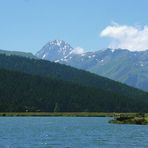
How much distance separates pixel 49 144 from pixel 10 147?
30.2ft

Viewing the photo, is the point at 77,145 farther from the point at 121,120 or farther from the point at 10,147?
the point at 121,120

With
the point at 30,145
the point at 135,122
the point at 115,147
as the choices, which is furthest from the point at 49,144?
the point at 135,122

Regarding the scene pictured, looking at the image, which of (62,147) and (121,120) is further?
(121,120)

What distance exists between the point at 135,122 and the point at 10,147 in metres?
102

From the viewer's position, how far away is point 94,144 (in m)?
91.2

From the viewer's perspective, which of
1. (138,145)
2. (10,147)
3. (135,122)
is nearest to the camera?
(10,147)

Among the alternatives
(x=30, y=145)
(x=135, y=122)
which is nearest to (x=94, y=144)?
(x=30, y=145)

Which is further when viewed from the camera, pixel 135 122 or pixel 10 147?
pixel 135 122

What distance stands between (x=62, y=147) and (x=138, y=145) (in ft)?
46.7

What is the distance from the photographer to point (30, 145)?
87.9 m

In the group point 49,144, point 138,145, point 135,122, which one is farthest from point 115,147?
point 135,122

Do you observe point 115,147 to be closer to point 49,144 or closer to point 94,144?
point 94,144

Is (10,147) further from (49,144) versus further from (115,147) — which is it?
(115,147)

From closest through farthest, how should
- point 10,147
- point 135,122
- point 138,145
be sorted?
1. point 10,147
2. point 138,145
3. point 135,122
